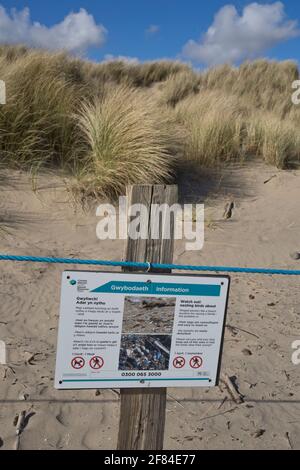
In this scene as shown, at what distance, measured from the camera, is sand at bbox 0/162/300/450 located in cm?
310

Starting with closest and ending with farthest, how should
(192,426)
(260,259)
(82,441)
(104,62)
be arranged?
(82,441) → (192,426) → (260,259) → (104,62)

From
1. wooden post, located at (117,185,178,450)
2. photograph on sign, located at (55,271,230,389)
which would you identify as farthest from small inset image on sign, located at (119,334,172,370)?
wooden post, located at (117,185,178,450)

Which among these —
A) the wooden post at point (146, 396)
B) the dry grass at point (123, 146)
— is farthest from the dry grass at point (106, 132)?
the wooden post at point (146, 396)

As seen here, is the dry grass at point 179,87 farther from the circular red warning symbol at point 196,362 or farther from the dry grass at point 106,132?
the circular red warning symbol at point 196,362

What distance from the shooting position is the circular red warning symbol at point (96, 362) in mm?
2010

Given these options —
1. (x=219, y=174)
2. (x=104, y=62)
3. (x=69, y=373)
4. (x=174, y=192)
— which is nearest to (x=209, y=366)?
(x=69, y=373)

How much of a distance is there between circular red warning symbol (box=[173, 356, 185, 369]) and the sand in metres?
1.09

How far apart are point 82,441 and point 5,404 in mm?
555

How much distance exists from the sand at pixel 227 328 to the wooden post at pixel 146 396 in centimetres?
84

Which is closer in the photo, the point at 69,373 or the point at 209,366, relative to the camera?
the point at 69,373

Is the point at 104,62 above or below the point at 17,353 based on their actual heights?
above

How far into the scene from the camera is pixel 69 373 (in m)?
2.00

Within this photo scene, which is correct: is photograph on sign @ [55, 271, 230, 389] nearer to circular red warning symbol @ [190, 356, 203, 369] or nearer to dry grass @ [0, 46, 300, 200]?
circular red warning symbol @ [190, 356, 203, 369]

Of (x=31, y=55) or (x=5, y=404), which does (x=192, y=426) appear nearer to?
(x=5, y=404)
